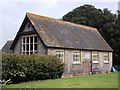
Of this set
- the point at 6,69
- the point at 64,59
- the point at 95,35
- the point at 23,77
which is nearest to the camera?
the point at 6,69

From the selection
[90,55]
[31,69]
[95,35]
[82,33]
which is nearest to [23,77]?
[31,69]

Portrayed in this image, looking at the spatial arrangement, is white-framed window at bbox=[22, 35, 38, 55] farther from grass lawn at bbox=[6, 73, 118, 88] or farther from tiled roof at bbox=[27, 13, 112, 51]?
grass lawn at bbox=[6, 73, 118, 88]

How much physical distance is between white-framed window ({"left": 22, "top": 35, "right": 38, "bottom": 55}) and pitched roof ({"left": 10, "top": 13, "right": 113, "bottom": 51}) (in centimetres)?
145

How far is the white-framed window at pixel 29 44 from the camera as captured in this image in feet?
92.7

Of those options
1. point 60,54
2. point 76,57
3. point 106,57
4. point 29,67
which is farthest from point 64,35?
point 29,67

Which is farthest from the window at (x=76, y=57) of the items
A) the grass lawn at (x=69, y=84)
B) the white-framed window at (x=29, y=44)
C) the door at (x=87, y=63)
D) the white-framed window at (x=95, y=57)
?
the grass lawn at (x=69, y=84)

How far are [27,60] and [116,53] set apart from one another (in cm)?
2709

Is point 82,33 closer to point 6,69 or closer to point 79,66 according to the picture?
point 79,66

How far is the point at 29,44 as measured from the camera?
28.8m

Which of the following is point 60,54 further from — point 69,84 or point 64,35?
point 69,84

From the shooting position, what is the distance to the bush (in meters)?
20.2

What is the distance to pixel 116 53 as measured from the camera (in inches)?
1804

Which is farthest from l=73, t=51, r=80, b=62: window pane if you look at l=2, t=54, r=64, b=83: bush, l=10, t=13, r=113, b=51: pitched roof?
l=2, t=54, r=64, b=83: bush

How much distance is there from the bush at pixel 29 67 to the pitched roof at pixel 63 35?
2868 millimetres
